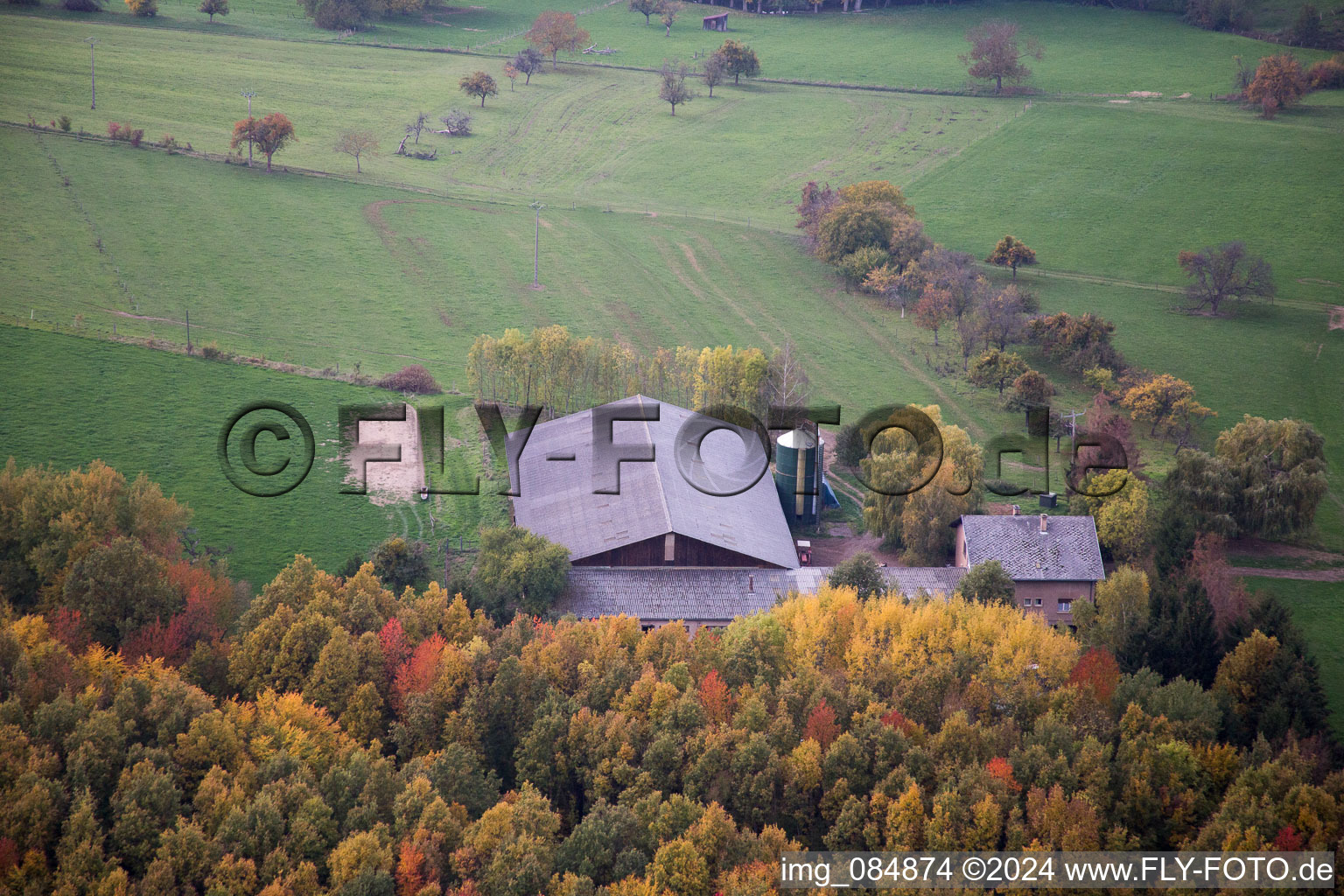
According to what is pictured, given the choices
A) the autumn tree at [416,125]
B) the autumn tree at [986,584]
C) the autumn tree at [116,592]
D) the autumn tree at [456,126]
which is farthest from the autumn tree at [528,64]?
the autumn tree at [116,592]

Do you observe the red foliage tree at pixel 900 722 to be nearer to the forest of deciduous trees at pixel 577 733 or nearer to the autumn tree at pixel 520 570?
the forest of deciduous trees at pixel 577 733

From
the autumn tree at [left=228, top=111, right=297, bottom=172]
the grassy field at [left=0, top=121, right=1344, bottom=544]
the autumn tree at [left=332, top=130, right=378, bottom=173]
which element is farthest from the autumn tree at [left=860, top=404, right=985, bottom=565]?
the autumn tree at [left=228, top=111, right=297, bottom=172]

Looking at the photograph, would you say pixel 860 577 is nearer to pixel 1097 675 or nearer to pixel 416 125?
pixel 1097 675

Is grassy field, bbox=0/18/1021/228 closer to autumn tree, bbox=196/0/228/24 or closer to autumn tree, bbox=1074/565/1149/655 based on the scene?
autumn tree, bbox=196/0/228/24

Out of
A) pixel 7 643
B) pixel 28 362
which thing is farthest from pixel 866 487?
pixel 28 362

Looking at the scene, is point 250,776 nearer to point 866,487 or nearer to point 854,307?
point 866,487

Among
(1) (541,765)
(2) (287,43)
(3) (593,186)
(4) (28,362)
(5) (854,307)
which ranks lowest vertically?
(1) (541,765)

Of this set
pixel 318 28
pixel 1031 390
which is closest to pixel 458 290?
pixel 1031 390
